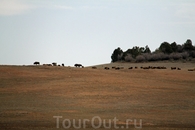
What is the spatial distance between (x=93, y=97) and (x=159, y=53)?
135ft

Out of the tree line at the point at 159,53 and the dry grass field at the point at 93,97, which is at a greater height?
the tree line at the point at 159,53

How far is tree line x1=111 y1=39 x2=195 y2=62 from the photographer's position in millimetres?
61344

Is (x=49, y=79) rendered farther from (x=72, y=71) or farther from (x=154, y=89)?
(x=154, y=89)

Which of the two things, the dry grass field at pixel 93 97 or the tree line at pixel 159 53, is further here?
the tree line at pixel 159 53

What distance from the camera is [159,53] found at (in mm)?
64125

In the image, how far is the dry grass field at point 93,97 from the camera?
57.2 ft

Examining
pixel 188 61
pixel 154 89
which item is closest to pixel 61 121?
pixel 154 89

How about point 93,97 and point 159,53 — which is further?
point 159,53

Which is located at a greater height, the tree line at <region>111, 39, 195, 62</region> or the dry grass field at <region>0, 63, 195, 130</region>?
the tree line at <region>111, 39, 195, 62</region>

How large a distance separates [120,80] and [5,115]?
1296cm

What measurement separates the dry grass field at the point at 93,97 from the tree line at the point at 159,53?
2437 centimetres

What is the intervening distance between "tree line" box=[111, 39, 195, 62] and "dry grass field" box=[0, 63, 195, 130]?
24372mm

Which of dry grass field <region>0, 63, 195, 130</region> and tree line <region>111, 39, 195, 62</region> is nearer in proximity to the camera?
dry grass field <region>0, 63, 195, 130</region>

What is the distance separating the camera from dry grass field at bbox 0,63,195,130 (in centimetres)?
1743
